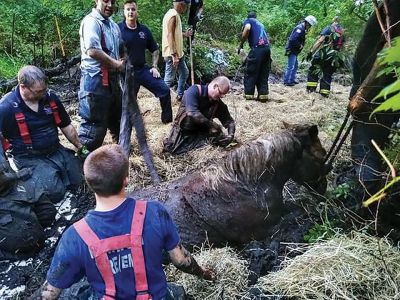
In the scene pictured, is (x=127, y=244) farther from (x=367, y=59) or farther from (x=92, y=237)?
(x=367, y=59)

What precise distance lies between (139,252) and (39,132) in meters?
3.32

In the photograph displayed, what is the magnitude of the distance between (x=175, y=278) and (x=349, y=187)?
6.19 ft

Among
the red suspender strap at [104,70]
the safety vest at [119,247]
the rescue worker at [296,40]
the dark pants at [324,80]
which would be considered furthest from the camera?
the rescue worker at [296,40]

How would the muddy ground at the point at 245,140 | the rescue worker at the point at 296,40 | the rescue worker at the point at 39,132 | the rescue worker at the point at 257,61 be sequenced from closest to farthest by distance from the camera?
1. the muddy ground at the point at 245,140
2. the rescue worker at the point at 39,132
3. the rescue worker at the point at 257,61
4. the rescue worker at the point at 296,40

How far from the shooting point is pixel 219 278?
11.0ft

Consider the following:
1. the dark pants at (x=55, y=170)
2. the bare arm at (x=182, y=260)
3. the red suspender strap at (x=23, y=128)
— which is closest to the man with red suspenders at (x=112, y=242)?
the bare arm at (x=182, y=260)

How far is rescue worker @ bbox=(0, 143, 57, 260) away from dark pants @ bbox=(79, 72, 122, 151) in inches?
49.0

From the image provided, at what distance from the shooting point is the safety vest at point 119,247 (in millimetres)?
2154

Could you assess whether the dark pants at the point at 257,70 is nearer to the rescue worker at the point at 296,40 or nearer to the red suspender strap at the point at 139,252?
the rescue worker at the point at 296,40

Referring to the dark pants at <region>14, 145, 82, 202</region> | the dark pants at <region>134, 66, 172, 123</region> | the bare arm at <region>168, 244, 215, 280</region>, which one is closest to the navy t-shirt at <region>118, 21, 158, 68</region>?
the dark pants at <region>134, 66, 172, 123</region>

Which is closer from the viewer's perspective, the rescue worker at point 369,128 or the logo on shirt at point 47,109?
the rescue worker at point 369,128

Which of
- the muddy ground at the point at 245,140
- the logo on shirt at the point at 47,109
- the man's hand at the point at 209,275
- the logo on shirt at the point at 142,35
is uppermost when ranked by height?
the logo on shirt at the point at 142,35

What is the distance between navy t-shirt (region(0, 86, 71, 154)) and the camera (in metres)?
4.78

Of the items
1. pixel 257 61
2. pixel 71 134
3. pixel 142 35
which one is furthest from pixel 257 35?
pixel 71 134
